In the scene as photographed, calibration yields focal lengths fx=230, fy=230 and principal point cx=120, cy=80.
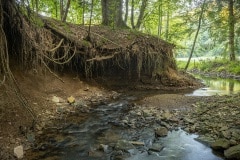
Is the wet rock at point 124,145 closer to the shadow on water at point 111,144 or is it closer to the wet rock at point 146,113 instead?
the shadow on water at point 111,144

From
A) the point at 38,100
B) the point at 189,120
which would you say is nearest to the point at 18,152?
the point at 38,100

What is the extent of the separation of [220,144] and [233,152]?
460 millimetres

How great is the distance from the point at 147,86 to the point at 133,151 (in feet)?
23.3

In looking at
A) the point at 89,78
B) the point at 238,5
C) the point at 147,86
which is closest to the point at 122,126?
the point at 89,78

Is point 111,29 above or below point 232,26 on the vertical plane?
below

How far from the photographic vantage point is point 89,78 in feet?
33.2

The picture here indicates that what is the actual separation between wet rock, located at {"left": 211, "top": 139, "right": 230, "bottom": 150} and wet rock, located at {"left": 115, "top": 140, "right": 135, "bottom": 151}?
157 cm

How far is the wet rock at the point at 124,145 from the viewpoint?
4.48m

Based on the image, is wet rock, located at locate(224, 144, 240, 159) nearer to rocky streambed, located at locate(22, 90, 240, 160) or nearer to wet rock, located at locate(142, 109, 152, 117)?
rocky streambed, located at locate(22, 90, 240, 160)

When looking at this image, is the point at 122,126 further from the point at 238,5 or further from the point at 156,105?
the point at 238,5

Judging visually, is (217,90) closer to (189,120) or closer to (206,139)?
(189,120)

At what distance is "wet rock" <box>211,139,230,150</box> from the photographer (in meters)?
4.30

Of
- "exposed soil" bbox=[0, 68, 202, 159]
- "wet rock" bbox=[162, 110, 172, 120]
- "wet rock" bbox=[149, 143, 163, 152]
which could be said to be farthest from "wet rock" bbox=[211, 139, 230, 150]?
"exposed soil" bbox=[0, 68, 202, 159]

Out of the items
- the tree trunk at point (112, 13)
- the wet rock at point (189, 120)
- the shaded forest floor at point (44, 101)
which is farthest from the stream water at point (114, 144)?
the tree trunk at point (112, 13)
